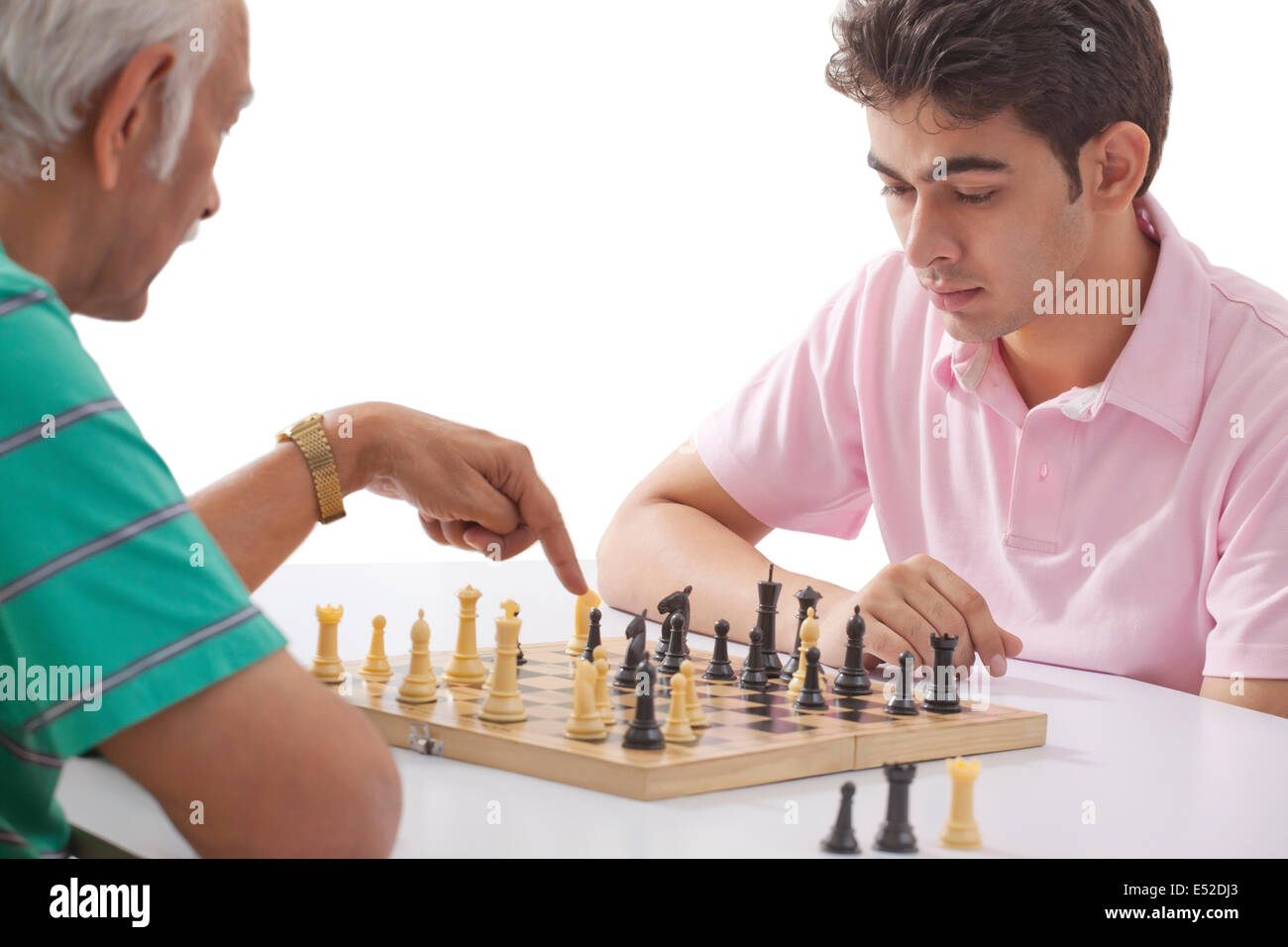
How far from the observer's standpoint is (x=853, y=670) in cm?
159

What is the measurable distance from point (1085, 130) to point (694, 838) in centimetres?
134

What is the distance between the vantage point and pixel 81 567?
3.05 ft

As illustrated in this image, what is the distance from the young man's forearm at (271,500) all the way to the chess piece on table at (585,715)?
1.50 ft

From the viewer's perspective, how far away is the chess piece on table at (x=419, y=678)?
144cm

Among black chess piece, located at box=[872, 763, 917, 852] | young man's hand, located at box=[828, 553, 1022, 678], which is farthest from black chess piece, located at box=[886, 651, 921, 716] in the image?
black chess piece, located at box=[872, 763, 917, 852]

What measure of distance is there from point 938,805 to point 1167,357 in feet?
3.40

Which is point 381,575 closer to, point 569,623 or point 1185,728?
point 569,623

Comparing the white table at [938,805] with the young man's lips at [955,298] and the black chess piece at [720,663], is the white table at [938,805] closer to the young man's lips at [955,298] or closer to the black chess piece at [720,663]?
the black chess piece at [720,663]

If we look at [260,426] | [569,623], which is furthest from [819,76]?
[569,623]

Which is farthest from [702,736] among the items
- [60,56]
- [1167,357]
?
[1167,357]

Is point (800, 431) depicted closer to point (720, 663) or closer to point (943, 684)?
point (720, 663)

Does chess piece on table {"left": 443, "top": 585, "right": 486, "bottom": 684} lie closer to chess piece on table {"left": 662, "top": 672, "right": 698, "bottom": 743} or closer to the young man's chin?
chess piece on table {"left": 662, "top": 672, "right": 698, "bottom": 743}

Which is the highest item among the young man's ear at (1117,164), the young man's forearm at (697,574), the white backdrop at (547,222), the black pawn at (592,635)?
the white backdrop at (547,222)

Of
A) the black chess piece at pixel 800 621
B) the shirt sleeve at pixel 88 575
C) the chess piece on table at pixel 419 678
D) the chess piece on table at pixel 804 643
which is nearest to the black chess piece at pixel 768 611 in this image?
the black chess piece at pixel 800 621
